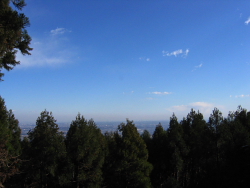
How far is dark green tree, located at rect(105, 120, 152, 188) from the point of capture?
18500 mm

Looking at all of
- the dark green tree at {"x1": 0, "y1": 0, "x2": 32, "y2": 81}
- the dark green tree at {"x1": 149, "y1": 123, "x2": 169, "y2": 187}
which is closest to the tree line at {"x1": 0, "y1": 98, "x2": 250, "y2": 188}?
the dark green tree at {"x1": 149, "y1": 123, "x2": 169, "y2": 187}

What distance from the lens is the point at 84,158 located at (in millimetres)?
19312

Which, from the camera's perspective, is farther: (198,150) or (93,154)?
(198,150)

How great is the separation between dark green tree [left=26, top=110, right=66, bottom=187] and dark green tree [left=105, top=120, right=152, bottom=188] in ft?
18.1

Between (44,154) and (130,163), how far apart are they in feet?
27.9

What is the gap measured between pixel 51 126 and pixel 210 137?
1991cm

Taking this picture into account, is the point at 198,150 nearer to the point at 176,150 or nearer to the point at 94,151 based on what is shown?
the point at 176,150

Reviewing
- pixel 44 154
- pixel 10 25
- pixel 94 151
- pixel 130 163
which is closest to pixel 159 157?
pixel 130 163

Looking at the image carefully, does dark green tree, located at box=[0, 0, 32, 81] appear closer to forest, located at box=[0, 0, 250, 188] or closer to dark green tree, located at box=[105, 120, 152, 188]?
forest, located at box=[0, 0, 250, 188]

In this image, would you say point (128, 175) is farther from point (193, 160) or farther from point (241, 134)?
point (241, 134)

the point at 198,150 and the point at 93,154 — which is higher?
the point at 93,154

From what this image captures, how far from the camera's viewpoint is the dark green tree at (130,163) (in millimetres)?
18500

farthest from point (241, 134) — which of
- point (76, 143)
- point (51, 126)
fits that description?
point (51, 126)

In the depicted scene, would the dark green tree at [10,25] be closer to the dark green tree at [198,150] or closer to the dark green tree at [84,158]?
Answer: the dark green tree at [84,158]
